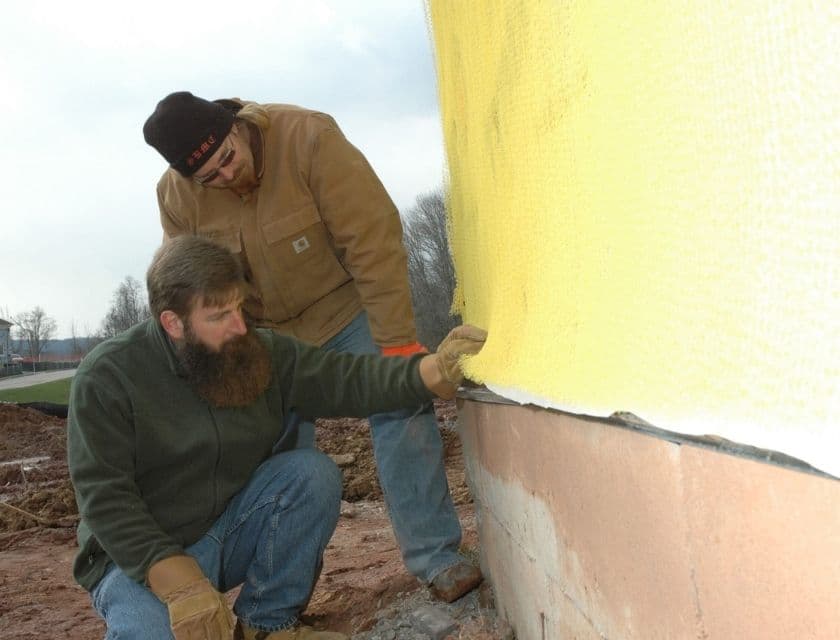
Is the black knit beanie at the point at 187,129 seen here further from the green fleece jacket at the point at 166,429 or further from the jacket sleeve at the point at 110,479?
the jacket sleeve at the point at 110,479

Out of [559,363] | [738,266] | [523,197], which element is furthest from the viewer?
[523,197]

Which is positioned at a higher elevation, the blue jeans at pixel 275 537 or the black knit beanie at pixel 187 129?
the black knit beanie at pixel 187 129

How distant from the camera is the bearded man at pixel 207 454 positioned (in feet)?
7.84

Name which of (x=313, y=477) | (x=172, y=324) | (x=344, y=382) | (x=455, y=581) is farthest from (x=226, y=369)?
(x=455, y=581)

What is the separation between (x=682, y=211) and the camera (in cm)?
99

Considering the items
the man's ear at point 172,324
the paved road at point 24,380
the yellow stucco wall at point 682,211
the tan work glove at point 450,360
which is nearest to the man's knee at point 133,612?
the man's ear at point 172,324

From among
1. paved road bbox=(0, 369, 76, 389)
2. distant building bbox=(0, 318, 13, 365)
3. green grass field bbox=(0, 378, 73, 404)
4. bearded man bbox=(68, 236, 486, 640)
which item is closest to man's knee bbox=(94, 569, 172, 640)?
bearded man bbox=(68, 236, 486, 640)

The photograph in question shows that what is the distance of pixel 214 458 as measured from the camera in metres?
2.67

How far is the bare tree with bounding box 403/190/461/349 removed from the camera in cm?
568

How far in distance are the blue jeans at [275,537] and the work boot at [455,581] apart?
0.42 m

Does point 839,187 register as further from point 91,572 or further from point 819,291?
point 91,572

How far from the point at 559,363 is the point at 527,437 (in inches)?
16.1

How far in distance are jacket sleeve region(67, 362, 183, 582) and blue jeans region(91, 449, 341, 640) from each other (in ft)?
0.98

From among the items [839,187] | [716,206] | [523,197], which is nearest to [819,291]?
[839,187]
